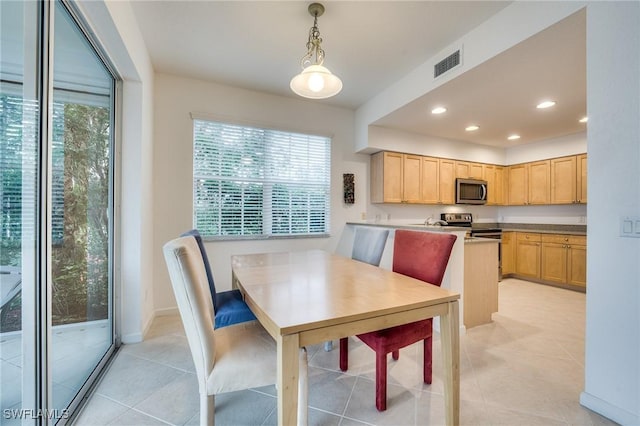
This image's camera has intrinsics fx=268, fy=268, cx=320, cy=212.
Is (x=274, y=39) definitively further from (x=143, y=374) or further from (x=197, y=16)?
(x=143, y=374)

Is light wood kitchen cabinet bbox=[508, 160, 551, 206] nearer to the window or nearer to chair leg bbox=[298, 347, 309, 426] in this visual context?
the window

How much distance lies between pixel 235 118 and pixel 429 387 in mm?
3321

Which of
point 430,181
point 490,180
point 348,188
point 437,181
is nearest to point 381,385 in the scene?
point 348,188

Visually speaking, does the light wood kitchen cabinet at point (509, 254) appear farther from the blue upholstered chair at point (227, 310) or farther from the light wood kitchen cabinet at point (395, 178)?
the blue upholstered chair at point (227, 310)

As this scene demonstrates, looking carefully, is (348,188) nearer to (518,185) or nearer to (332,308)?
(332,308)

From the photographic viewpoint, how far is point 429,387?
1.77 meters

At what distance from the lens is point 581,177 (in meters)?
4.18

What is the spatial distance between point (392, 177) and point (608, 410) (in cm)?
305

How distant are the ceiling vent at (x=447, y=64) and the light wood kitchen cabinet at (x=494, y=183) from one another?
3062 millimetres

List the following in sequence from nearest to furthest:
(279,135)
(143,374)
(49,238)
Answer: (49,238) < (143,374) < (279,135)

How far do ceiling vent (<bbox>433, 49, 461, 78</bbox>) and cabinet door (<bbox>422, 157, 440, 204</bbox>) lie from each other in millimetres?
1832

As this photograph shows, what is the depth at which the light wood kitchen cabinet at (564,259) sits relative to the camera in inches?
156

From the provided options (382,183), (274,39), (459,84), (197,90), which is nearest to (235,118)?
(197,90)

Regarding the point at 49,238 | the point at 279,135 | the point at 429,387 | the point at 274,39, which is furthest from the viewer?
the point at 279,135
